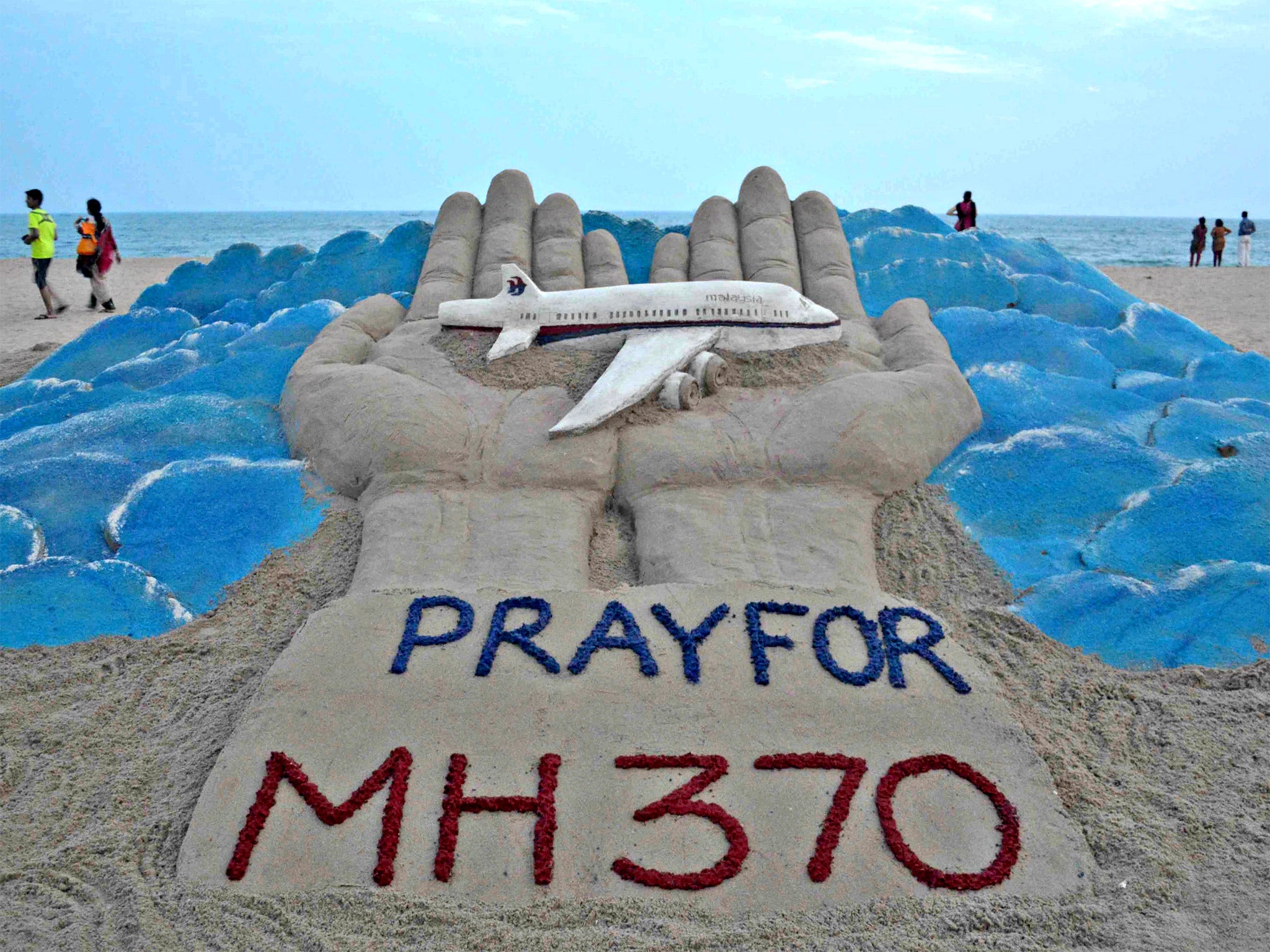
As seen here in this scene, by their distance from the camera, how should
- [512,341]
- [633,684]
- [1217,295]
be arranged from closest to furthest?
1. [633,684]
2. [512,341]
3. [1217,295]

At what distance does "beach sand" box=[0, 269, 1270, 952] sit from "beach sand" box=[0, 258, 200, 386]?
26.6 ft

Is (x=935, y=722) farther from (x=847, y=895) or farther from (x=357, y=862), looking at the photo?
(x=357, y=862)

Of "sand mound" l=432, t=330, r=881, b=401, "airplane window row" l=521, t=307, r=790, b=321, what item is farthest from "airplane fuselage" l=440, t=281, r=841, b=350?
"sand mound" l=432, t=330, r=881, b=401

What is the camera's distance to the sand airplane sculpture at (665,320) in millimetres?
8219

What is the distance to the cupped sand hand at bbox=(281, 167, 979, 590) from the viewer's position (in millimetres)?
6230

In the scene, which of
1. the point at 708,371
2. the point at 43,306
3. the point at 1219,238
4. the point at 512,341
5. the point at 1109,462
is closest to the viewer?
the point at 1109,462

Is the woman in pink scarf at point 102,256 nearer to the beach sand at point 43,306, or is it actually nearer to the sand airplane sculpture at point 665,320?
the beach sand at point 43,306

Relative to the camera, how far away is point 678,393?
7723mm

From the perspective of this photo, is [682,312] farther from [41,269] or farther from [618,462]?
[41,269]

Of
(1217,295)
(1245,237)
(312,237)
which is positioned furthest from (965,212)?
(312,237)

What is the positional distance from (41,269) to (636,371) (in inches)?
469

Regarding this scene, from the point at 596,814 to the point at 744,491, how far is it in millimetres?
3113

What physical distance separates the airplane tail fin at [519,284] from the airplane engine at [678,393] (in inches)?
72.5

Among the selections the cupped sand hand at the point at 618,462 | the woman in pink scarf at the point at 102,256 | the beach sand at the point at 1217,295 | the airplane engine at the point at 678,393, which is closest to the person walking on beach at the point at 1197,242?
the beach sand at the point at 1217,295
